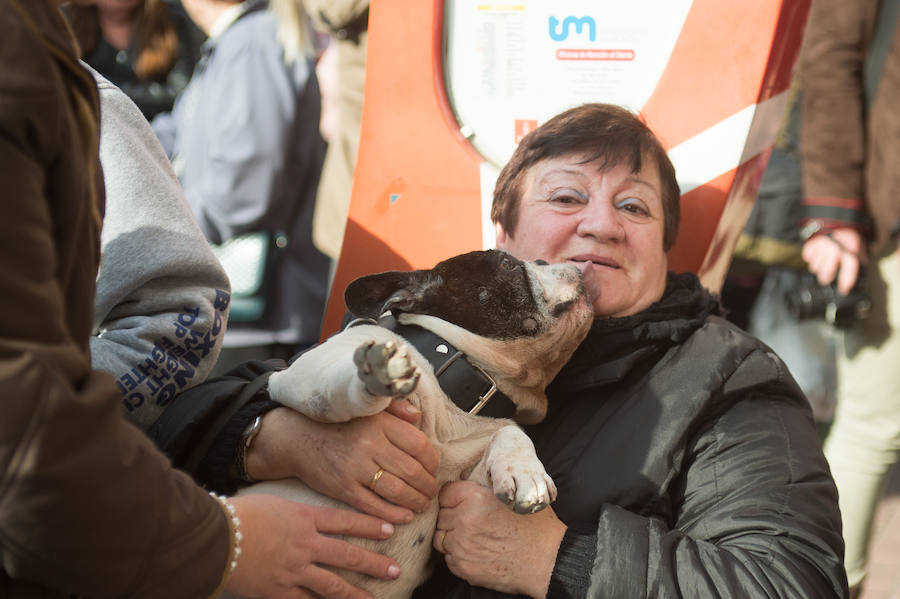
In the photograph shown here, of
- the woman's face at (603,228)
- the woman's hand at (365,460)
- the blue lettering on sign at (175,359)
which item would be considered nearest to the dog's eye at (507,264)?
the woman's face at (603,228)

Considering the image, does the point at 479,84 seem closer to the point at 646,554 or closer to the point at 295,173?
the point at 646,554

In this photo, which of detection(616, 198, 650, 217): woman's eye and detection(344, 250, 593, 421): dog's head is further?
detection(616, 198, 650, 217): woman's eye

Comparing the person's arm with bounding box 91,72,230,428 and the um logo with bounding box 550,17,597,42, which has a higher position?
the um logo with bounding box 550,17,597,42

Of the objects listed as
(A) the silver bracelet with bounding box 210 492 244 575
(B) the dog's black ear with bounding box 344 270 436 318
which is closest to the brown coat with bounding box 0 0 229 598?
(A) the silver bracelet with bounding box 210 492 244 575

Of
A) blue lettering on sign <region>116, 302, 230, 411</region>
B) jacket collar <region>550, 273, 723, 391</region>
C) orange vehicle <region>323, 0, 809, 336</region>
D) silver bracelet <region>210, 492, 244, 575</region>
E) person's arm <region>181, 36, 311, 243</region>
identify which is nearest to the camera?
silver bracelet <region>210, 492, 244, 575</region>

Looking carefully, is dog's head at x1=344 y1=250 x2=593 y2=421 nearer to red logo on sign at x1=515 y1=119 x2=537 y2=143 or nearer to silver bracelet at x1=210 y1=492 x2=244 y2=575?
red logo on sign at x1=515 y1=119 x2=537 y2=143

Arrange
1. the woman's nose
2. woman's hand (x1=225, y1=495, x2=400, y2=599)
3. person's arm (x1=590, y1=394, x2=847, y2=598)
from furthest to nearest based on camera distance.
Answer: the woman's nose, person's arm (x1=590, y1=394, x2=847, y2=598), woman's hand (x1=225, y1=495, x2=400, y2=599)

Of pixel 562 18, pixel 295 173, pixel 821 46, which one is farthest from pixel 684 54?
pixel 295 173

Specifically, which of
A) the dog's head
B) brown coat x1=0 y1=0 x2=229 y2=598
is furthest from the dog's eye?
brown coat x1=0 y1=0 x2=229 y2=598

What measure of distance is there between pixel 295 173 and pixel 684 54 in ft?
7.12

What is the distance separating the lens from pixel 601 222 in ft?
6.98

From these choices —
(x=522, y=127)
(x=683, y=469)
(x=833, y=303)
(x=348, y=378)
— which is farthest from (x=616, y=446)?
(x=833, y=303)

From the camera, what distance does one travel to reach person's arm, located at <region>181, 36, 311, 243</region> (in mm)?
3727

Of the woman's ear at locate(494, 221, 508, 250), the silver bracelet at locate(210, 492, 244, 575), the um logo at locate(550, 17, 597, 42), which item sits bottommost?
the silver bracelet at locate(210, 492, 244, 575)
